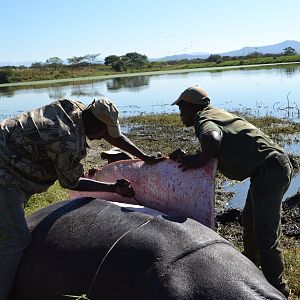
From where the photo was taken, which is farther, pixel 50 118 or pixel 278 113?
pixel 278 113

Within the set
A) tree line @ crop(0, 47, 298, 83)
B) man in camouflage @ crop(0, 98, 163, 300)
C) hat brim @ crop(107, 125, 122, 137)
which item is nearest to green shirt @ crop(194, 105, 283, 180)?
hat brim @ crop(107, 125, 122, 137)

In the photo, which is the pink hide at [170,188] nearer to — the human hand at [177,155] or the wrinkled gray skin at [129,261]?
the human hand at [177,155]

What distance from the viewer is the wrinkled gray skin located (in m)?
3.00

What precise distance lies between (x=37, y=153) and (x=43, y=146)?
0.09 m

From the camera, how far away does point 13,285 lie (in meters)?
3.87

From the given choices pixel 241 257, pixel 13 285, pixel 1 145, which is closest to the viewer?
pixel 241 257

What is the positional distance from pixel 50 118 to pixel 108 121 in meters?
0.39

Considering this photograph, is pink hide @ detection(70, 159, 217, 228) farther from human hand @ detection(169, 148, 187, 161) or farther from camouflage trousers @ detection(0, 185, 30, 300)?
camouflage trousers @ detection(0, 185, 30, 300)

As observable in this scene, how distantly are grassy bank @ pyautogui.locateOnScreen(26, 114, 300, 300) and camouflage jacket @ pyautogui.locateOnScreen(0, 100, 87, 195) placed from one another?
2502 millimetres

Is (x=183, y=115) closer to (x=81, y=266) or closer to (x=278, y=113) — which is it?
(x=81, y=266)

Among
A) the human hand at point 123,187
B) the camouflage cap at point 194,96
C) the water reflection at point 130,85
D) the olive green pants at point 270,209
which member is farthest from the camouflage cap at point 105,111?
the water reflection at point 130,85

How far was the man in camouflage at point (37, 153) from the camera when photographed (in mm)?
3469

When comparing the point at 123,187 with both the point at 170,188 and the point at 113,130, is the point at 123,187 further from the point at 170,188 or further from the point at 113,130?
the point at 113,130

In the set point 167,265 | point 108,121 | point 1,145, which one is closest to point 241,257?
point 167,265
